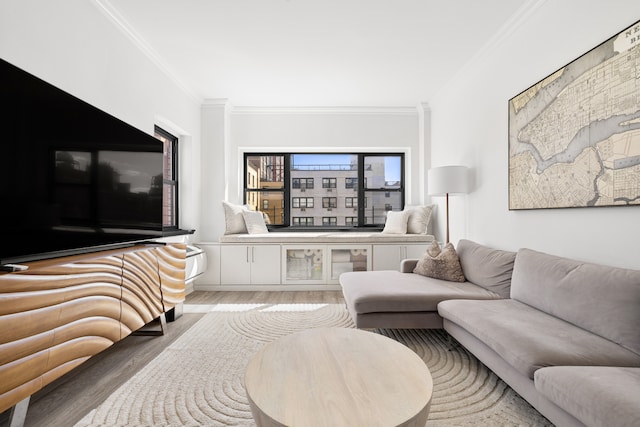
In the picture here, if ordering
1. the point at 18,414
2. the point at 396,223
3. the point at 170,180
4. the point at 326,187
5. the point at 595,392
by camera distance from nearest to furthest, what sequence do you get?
1. the point at 595,392
2. the point at 18,414
3. the point at 170,180
4. the point at 396,223
5. the point at 326,187

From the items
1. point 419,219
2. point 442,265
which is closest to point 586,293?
point 442,265

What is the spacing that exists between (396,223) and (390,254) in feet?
1.67

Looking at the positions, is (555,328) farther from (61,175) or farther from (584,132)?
(61,175)

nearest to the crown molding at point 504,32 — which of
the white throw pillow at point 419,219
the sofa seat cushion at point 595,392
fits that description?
the white throw pillow at point 419,219

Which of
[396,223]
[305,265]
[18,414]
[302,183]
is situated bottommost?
[18,414]

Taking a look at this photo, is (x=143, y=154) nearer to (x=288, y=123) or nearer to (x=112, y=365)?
(x=112, y=365)

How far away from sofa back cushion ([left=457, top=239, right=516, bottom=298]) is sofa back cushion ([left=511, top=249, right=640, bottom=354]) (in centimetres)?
22

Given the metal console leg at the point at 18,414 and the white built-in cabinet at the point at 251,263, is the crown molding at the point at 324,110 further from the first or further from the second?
the metal console leg at the point at 18,414

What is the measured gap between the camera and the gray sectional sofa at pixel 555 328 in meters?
1.11

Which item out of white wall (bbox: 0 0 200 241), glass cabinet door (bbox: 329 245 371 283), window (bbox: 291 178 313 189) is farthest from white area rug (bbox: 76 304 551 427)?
window (bbox: 291 178 313 189)

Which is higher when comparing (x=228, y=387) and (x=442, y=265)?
(x=442, y=265)

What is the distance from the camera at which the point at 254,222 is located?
14.3 feet

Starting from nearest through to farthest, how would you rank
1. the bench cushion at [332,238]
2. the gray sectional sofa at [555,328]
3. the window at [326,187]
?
the gray sectional sofa at [555,328], the bench cushion at [332,238], the window at [326,187]

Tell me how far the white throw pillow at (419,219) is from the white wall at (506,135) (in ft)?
1.52
